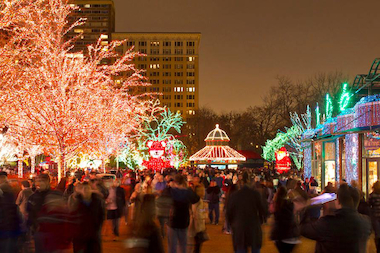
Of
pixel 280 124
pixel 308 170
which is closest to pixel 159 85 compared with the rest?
pixel 280 124

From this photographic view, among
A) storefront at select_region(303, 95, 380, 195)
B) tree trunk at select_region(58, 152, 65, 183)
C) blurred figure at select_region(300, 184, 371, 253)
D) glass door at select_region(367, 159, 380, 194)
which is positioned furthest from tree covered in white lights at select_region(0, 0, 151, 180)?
blurred figure at select_region(300, 184, 371, 253)

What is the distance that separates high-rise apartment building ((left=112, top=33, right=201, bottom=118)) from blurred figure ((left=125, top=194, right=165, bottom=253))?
154 meters

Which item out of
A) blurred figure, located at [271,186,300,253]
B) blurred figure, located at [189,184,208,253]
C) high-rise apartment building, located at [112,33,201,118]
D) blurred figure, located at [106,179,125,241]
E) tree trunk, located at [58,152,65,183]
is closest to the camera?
blurred figure, located at [271,186,300,253]

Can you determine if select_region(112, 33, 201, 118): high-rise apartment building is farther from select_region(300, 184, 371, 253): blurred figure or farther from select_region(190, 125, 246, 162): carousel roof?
→ select_region(300, 184, 371, 253): blurred figure

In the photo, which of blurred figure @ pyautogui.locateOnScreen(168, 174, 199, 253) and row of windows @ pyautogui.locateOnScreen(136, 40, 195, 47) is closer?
blurred figure @ pyautogui.locateOnScreen(168, 174, 199, 253)

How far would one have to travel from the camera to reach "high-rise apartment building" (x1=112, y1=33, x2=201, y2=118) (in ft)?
528

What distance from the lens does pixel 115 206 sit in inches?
538

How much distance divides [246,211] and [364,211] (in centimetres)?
331

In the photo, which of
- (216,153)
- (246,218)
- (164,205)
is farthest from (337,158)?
(246,218)

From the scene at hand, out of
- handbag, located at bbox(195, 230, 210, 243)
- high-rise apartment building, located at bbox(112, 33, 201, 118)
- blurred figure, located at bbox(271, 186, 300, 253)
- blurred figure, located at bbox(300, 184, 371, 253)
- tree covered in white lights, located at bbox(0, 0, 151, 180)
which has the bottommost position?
handbag, located at bbox(195, 230, 210, 243)

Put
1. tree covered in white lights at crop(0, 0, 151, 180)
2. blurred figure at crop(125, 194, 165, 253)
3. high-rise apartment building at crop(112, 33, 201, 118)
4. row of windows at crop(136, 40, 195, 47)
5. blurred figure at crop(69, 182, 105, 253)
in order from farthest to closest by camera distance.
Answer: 1. high-rise apartment building at crop(112, 33, 201, 118)
2. row of windows at crop(136, 40, 195, 47)
3. tree covered in white lights at crop(0, 0, 151, 180)
4. blurred figure at crop(69, 182, 105, 253)
5. blurred figure at crop(125, 194, 165, 253)

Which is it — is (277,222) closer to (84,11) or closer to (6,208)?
(6,208)

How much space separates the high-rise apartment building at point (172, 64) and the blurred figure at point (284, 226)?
498 ft

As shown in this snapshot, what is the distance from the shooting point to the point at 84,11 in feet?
528
